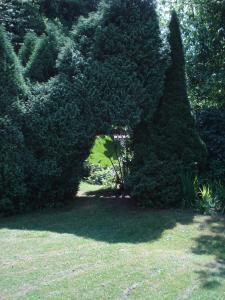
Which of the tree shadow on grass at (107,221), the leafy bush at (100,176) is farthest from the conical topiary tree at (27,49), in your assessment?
the leafy bush at (100,176)

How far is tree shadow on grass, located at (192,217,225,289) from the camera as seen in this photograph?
5.68 meters

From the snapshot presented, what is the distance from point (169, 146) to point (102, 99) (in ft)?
5.58

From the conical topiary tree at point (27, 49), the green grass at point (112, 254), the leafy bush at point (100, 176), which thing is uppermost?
the conical topiary tree at point (27, 49)

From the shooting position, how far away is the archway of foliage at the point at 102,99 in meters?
9.32

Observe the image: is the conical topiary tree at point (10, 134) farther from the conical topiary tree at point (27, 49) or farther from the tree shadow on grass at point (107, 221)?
the conical topiary tree at point (27, 49)

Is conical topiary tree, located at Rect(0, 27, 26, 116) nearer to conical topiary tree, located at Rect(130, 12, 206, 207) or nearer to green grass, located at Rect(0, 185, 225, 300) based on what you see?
green grass, located at Rect(0, 185, 225, 300)

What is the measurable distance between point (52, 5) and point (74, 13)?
1.16 m

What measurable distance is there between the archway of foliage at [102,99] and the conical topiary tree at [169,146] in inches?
1.0

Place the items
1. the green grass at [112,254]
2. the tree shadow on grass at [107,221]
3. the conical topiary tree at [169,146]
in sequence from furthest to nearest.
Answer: the conical topiary tree at [169,146] → the tree shadow on grass at [107,221] → the green grass at [112,254]

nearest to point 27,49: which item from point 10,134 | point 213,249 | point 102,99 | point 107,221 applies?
point 102,99

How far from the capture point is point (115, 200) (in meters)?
10.1

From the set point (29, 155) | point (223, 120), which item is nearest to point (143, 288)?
point (29, 155)

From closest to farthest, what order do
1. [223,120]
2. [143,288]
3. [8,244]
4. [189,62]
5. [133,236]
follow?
[143,288]
[8,244]
[133,236]
[223,120]
[189,62]

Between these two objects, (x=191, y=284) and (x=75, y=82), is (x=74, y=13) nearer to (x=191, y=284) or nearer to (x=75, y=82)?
(x=75, y=82)
